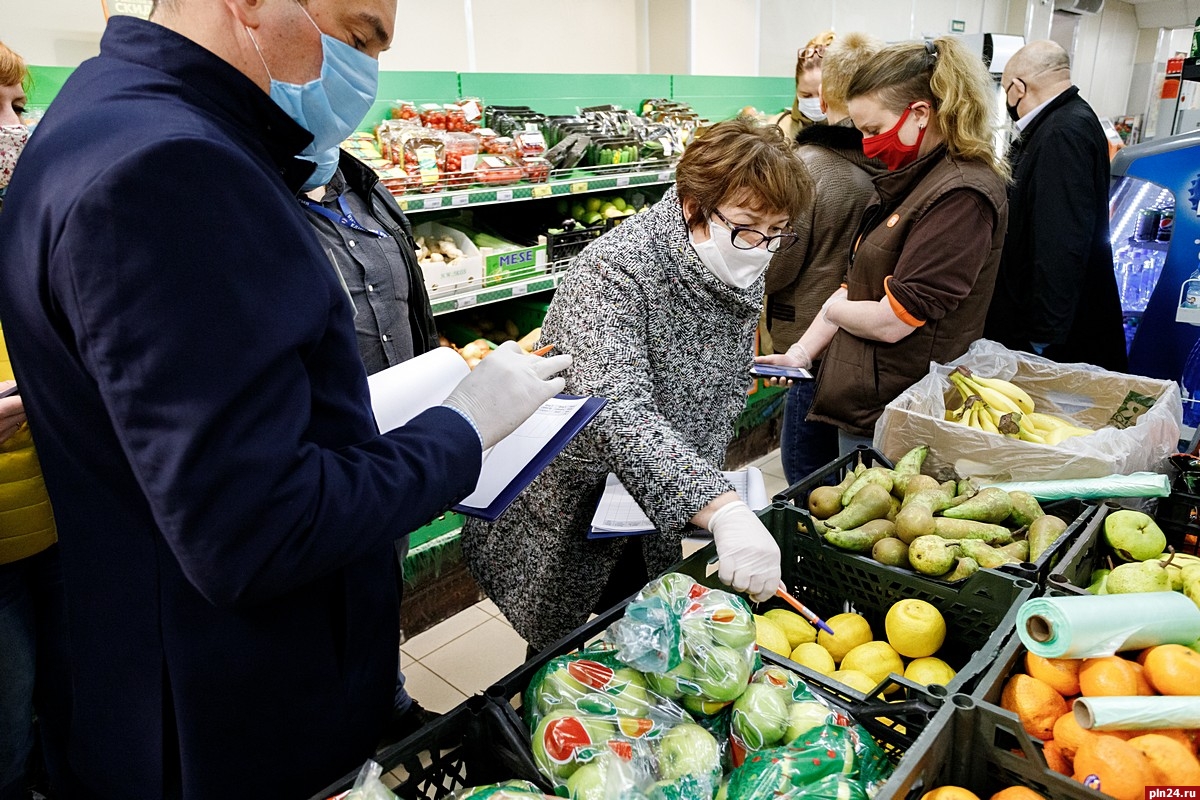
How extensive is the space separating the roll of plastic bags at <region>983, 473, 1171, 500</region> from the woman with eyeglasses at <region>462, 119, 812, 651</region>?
0.67 metres

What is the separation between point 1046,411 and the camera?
7.36ft

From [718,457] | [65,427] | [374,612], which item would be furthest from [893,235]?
[65,427]

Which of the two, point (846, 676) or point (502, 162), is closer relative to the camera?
point (846, 676)

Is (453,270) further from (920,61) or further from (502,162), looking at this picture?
(920,61)

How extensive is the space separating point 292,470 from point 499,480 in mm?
578

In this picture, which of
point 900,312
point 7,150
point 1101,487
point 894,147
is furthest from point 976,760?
point 7,150

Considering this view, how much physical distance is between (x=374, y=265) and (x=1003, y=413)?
66.4 inches

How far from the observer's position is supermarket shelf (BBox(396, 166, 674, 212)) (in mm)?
3049

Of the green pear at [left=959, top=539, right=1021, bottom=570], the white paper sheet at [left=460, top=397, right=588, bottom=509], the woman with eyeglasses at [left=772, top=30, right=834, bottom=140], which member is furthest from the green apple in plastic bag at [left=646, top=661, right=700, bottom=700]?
the woman with eyeglasses at [left=772, top=30, right=834, bottom=140]

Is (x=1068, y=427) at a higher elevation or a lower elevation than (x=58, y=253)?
lower

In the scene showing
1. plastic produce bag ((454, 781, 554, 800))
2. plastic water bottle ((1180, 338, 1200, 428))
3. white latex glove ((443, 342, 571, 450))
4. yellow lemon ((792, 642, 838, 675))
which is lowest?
plastic water bottle ((1180, 338, 1200, 428))

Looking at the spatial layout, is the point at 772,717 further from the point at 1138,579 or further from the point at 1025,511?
the point at 1025,511

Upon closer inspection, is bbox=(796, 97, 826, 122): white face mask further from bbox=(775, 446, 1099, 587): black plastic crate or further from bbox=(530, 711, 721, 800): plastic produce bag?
bbox=(530, 711, 721, 800): plastic produce bag

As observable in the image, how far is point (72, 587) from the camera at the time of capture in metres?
0.95
